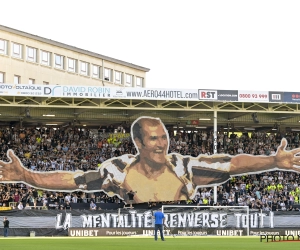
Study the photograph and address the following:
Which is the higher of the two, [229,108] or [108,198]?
[229,108]

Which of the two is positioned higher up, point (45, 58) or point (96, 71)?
point (45, 58)

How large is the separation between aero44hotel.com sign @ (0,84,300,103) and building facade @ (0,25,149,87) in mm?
31489

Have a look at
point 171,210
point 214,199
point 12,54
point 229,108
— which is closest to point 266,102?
point 229,108

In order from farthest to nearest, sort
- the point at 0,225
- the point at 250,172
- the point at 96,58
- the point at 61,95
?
the point at 96,58 < the point at 250,172 < the point at 61,95 < the point at 0,225

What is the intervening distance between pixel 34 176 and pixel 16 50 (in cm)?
3372

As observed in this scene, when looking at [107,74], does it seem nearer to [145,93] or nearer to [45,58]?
[45,58]

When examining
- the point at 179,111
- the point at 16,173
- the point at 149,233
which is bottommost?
the point at 149,233

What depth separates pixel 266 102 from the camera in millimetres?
56469

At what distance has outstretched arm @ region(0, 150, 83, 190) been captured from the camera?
53719 mm

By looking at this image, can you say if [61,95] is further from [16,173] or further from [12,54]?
[12,54]

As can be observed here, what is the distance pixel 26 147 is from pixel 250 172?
1558cm

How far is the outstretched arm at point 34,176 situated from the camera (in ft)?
176

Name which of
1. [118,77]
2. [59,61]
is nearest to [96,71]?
[118,77]

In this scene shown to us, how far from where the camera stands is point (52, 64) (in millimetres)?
91188
